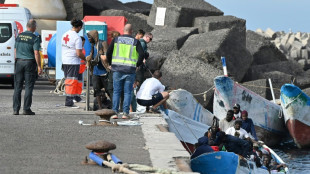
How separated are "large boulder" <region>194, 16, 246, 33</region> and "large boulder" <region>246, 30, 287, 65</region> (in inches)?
62.3

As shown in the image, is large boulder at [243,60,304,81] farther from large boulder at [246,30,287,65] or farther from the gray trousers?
the gray trousers

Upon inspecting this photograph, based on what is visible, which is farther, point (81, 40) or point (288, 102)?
point (288, 102)

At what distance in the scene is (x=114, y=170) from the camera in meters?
10.6

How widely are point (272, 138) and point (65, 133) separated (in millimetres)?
17213

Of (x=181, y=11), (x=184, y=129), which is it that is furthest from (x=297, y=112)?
(x=181, y=11)

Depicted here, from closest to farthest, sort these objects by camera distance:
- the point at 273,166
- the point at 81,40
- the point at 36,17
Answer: the point at 81,40 < the point at 273,166 < the point at 36,17

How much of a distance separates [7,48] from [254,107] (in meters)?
7.92

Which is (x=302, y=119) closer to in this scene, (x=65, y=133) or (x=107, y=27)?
(x=107, y=27)

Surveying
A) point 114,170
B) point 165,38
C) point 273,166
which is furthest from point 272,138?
point 114,170

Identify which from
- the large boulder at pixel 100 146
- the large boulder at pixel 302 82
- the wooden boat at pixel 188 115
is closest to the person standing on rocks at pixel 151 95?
the wooden boat at pixel 188 115

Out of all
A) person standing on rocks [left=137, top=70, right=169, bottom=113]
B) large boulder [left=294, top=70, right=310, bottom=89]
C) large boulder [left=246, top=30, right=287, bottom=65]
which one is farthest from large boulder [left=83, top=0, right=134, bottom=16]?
person standing on rocks [left=137, top=70, right=169, bottom=113]

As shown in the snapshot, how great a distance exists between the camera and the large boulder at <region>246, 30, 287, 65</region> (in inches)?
1622

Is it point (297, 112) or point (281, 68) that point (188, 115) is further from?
point (281, 68)

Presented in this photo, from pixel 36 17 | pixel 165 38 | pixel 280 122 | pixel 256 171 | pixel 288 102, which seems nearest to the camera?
pixel 256 171
